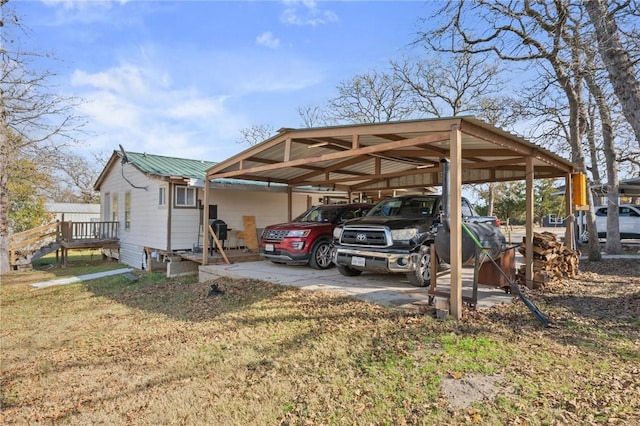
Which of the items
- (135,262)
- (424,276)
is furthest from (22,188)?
(424,276)

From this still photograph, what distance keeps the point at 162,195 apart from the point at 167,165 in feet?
6.08

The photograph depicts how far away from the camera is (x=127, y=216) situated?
14898mm

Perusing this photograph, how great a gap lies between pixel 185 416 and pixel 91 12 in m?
10.2

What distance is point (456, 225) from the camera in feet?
15.8

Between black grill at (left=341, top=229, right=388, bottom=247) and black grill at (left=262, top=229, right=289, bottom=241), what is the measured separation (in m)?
2.22

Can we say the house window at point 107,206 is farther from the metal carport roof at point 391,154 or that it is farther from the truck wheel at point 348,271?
the truck wheel at point 348,271

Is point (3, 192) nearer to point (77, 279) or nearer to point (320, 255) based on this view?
point (77, 279)

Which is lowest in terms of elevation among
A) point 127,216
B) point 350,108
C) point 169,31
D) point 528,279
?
point 528,279

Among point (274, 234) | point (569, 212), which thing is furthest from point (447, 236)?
point (569, 212)

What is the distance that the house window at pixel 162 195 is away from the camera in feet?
38.7

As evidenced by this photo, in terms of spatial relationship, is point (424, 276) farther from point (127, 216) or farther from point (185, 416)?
point (127, 216)

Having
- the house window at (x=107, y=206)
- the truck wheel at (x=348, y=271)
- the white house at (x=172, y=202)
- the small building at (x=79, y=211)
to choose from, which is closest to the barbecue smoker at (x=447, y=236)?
the truck wheel at (x=348, y=271)

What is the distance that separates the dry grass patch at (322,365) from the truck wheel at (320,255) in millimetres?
2434

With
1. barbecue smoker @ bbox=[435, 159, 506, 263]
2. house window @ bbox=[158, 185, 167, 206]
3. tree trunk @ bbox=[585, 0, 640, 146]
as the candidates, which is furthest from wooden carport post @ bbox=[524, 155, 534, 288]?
house window @ bbox=[158, 185, 167, 206]
